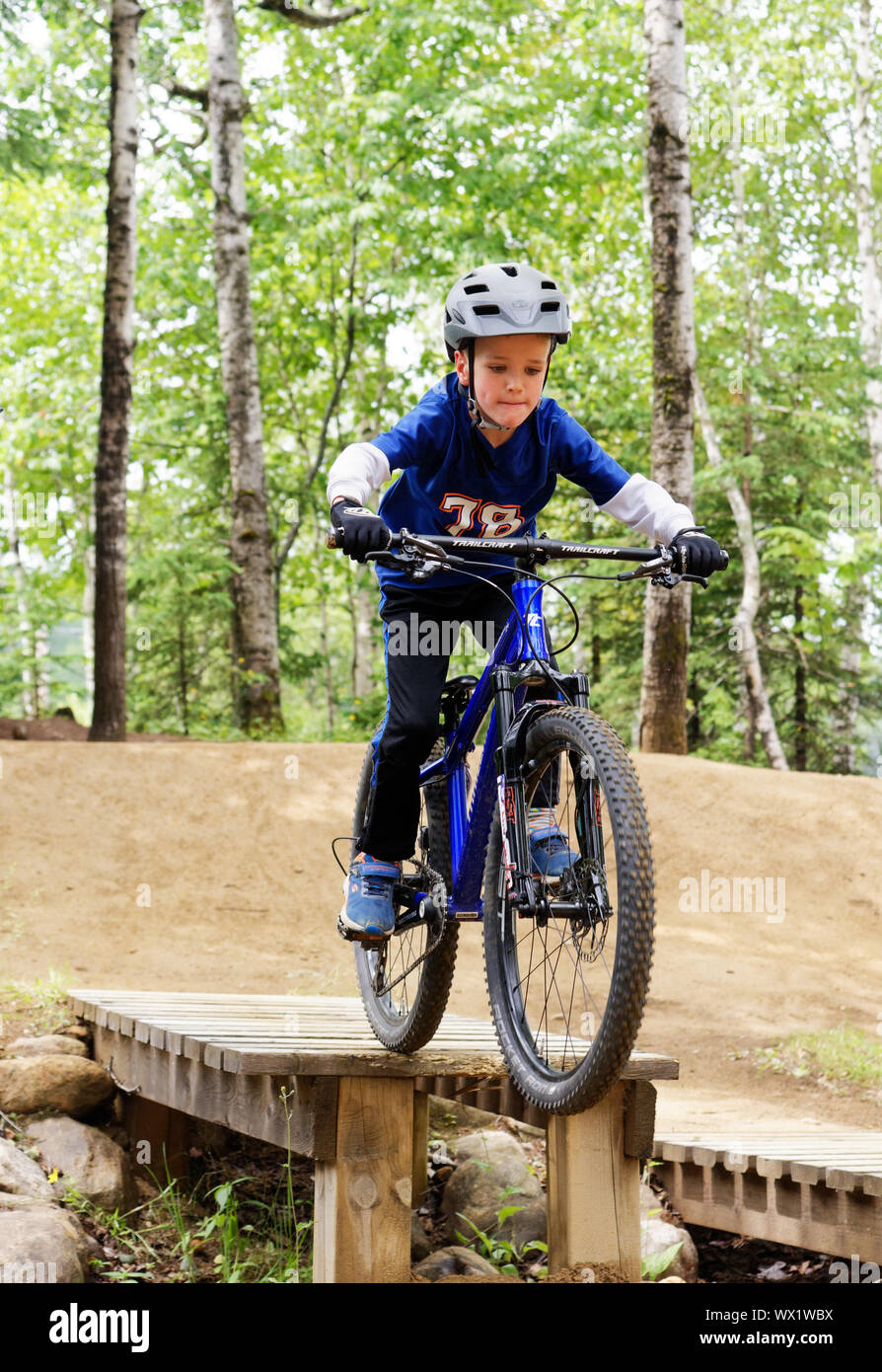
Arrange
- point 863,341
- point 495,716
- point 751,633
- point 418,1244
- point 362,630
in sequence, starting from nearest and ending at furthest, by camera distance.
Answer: point 495,716, point 418,1244, point 751,633, point 863,341, point 362,630

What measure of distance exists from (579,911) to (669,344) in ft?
34.1

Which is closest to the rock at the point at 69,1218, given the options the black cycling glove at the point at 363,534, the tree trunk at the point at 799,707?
the black cycling glove at the point at 363,534

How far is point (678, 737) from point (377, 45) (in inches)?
492

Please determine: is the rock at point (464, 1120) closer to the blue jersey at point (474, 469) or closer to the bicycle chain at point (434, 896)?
the bicycle chain at point (434, 896)

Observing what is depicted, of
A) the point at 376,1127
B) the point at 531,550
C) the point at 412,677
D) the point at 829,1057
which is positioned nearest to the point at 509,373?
the point at 531,550

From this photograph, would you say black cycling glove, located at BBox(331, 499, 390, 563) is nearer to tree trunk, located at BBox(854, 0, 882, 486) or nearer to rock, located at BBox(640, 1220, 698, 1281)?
rock, located at BBox(640, 1220, 698, 1281)

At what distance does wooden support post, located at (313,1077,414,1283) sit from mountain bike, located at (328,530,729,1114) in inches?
12.8

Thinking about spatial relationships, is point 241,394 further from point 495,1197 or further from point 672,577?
point 672,577

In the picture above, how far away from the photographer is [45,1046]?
5.43 meters

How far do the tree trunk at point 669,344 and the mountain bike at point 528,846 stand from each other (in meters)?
8.17

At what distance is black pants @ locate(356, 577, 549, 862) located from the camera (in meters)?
3.75

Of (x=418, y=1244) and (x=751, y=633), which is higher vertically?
(x=751, y=633)

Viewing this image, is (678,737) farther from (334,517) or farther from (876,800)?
(334,517)

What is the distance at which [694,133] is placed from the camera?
21.5 metres
